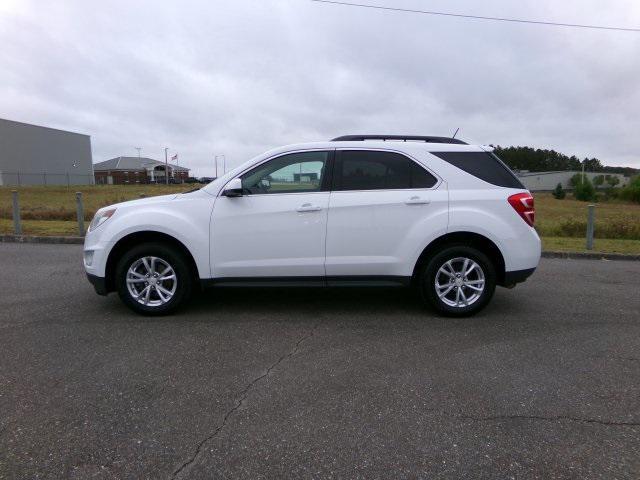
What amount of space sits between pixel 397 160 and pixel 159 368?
10.3 feet

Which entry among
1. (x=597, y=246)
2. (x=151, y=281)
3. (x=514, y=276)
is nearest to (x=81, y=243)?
(x=151, y=281)

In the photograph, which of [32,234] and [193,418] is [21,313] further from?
[32,234]

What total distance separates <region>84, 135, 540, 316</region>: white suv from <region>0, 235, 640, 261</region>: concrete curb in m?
5.38

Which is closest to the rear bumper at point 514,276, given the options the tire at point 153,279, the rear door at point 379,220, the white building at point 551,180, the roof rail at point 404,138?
the rear door at point 379,220

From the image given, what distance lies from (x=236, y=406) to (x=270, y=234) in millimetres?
2122

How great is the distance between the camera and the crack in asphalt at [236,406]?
255 centimetres

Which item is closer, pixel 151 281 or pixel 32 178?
pixel 151 281

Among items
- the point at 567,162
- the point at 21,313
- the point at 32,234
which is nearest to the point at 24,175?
the point at 32,234

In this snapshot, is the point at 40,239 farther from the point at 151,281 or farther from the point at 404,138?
the point at 404,138

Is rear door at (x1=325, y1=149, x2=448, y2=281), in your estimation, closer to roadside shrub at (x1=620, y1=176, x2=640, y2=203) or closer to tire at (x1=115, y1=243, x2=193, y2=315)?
tire at (x1=115, y1=243, x2=193, y2=315)

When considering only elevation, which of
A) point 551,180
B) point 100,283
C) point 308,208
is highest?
point 551,180

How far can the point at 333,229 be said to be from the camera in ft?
16.5

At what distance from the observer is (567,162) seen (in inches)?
6171

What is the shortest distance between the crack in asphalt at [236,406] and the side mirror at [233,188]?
1595mm
